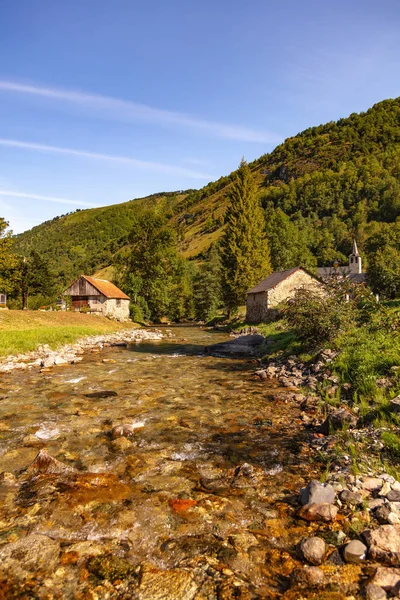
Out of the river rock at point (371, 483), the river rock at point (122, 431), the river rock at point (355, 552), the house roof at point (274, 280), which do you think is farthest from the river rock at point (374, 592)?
the house roof at point (274, 280)

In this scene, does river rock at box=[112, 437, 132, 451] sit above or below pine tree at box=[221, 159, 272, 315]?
below

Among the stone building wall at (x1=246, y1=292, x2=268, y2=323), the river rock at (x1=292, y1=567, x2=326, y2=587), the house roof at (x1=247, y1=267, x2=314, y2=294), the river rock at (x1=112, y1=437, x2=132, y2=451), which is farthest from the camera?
the stone building wall at (x1=246, y1=292, x2=268, y2=323)

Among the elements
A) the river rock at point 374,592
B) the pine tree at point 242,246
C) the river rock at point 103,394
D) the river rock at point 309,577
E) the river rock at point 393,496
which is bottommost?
the river rock at point 103,394

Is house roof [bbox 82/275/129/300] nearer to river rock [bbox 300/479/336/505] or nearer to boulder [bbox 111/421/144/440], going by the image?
boulder [bbox 111/421/144/440]

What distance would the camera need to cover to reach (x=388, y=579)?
3330mm

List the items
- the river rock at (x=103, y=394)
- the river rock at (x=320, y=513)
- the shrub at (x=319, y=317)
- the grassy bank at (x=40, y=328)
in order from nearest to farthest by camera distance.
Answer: the river rock at (x=320, y=513)
the river rock at (x=103, y=394)
the shrub at (x=319, y=317)
the grassy bank at (x=40, y=328)

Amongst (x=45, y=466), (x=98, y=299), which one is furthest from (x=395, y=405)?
(x=98, y=299)

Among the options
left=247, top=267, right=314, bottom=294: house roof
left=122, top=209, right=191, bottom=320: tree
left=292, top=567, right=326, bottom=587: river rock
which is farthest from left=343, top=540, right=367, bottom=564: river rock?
left=122, top=209, right=191, bottom=320: tree

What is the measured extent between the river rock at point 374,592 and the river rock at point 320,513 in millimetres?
1158

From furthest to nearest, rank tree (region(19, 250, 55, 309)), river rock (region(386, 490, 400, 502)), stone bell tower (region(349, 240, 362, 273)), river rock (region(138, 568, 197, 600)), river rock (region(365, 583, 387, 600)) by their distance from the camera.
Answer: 1. stone bell tower (region(349, 240, 362, 273))
2. tree (region(19, 250, 55, 309))
3. river rock (region(386, 490, 400, 502))
4. river rock (region(138, 568, 197, 600))
5. river rock (region(365, 583, 387, 600))

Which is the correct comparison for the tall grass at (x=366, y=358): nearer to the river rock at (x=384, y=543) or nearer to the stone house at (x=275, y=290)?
the river rock at (x=384, y=543)

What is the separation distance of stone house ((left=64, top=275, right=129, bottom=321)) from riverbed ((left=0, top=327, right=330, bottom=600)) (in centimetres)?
3612

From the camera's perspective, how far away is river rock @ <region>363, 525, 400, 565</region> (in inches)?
142

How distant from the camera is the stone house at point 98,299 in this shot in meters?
46.0
